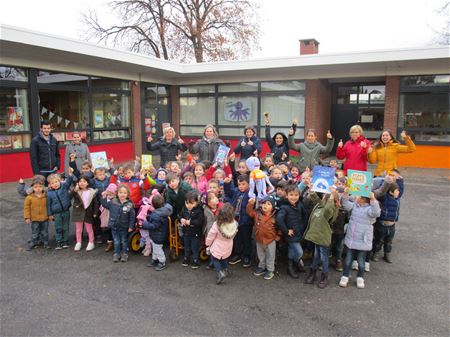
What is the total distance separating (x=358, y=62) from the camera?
11.3 m

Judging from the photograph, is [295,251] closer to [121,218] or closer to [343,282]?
[343,282]

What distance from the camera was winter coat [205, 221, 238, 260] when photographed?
166 inches

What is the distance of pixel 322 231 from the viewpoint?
13.7ft

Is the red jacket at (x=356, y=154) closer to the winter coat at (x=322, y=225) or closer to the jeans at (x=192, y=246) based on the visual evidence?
the winter coat at (x=322, y=225)

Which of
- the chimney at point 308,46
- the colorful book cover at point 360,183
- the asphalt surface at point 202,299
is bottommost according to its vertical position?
the asphalt surface at point 202,299

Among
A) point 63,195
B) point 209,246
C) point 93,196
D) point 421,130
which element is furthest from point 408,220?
point 421,130

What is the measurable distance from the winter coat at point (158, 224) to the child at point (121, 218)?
352 mm

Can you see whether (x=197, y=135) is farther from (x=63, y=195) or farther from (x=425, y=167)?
(x=63, y=195)

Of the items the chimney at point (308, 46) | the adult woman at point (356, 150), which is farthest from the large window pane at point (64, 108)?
the chimney at point (308, 46)

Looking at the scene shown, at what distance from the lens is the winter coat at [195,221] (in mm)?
4531

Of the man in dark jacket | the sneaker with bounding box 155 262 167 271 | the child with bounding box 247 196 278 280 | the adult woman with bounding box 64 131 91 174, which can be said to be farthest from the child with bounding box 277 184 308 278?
the man in dark jacket

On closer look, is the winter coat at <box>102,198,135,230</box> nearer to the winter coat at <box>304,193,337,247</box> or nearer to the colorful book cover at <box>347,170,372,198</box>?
the winter coat at <box>304,193,337,247</box>

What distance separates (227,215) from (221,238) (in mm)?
302

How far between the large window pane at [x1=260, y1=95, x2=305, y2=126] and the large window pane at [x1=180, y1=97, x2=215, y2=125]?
243 cm
